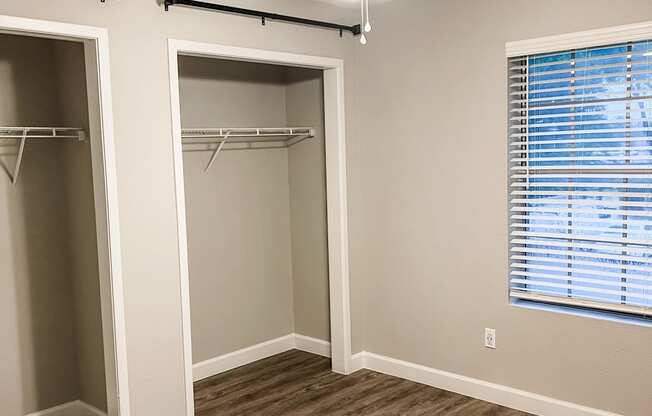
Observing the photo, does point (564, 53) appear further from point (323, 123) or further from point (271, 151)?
point (271, 151)

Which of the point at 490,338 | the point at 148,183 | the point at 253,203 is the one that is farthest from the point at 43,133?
the point at 490,338

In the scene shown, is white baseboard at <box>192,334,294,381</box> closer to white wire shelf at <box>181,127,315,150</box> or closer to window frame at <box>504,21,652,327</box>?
white wire shelf at <box>181,127,315,150</box>

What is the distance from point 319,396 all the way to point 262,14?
2.32 metres

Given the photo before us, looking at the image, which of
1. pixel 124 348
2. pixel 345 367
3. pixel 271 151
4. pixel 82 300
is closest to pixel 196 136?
pixel 271 151

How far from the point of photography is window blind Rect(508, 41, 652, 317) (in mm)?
3178

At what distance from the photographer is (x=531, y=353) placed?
3588mm

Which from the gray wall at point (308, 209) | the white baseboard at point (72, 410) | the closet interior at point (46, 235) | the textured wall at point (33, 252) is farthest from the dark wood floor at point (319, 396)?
the textured wall at point (33, 252)

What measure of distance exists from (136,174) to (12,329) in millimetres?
1248

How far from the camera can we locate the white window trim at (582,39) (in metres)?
3.05

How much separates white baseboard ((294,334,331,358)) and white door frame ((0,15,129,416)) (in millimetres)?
1856

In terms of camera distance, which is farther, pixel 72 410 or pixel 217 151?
pixel 217 151

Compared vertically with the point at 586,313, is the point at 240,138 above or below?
above

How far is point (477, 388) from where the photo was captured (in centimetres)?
384

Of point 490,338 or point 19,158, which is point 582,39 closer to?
point 490,338
